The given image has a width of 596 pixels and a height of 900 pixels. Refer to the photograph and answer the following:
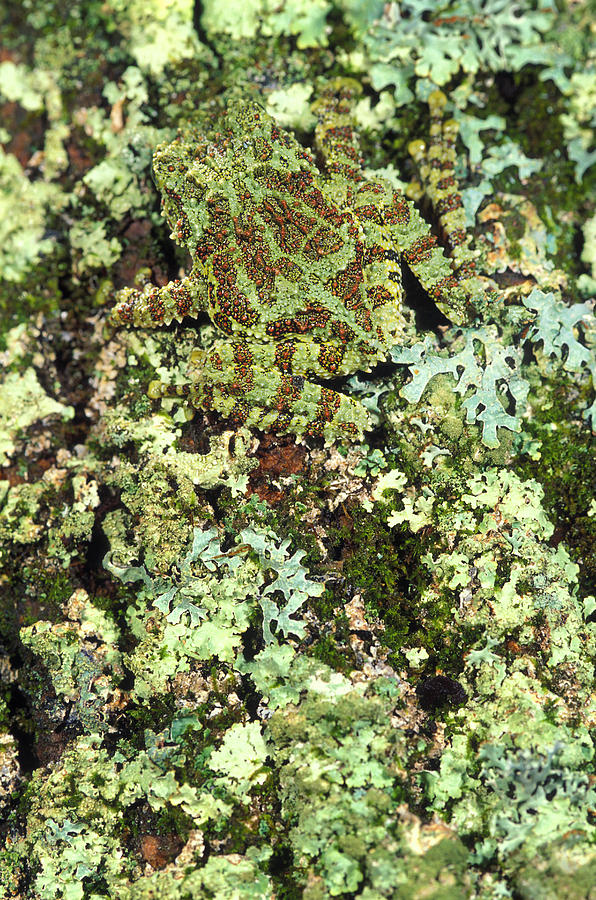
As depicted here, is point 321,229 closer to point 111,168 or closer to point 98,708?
point 111,168

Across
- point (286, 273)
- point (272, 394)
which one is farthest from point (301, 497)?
point (286, 273)

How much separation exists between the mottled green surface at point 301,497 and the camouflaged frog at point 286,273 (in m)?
0.03

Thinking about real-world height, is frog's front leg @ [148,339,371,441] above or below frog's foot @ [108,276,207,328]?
below

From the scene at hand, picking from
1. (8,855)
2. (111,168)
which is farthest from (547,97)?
(8,855)

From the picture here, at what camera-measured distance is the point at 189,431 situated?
376 centimetres

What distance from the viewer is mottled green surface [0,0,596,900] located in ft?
9.89

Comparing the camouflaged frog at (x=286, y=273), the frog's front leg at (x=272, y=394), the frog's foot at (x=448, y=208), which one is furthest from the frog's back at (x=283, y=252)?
the frog's foot at (x=448, y=208)

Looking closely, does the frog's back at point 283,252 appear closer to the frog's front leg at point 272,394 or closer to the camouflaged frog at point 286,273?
the camouflaged frog at point 286,273

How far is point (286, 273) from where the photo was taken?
357cm

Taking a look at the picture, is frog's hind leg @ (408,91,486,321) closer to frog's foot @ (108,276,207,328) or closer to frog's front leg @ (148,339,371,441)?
frog's front leg @ (148,339,371,441)

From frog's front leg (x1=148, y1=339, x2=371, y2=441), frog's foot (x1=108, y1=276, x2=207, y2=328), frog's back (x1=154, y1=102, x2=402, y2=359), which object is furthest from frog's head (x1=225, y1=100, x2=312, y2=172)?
frog's front leg (x1=148, y1=339, x2=371, y2=441)

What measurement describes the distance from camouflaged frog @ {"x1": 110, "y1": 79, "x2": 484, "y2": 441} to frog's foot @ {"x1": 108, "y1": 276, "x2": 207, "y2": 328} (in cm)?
8

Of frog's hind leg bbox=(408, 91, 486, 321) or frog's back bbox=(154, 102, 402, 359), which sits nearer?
frog's back bbox=(154, 102, 402, 359)

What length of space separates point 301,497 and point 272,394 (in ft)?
1.72
